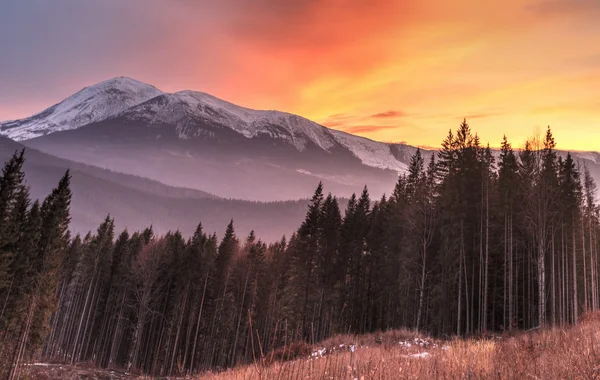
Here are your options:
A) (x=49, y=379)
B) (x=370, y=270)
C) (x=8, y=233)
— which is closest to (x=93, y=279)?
(x=49, y=379)

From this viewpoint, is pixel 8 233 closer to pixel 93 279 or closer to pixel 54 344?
pixel 93 279

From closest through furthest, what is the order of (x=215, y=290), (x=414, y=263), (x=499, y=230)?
(x=414, y=263)
(x=499, y=230)
(x=215, y=290)

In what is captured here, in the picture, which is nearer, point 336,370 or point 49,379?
point 336,370

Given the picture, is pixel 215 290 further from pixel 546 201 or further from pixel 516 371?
pixel 516 371

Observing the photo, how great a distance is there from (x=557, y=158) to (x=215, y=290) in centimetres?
4475

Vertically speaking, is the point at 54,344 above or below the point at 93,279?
below

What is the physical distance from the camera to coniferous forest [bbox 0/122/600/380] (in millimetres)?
27781

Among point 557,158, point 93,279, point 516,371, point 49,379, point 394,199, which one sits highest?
point 557,158

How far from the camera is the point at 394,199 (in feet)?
144

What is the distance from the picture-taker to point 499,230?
33.1 m

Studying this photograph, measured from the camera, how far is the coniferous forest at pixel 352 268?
27781 millimetres

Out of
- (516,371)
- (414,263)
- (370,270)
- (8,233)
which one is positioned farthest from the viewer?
(370,270)

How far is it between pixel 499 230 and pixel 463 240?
6.39 meters

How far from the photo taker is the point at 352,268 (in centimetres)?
4322
